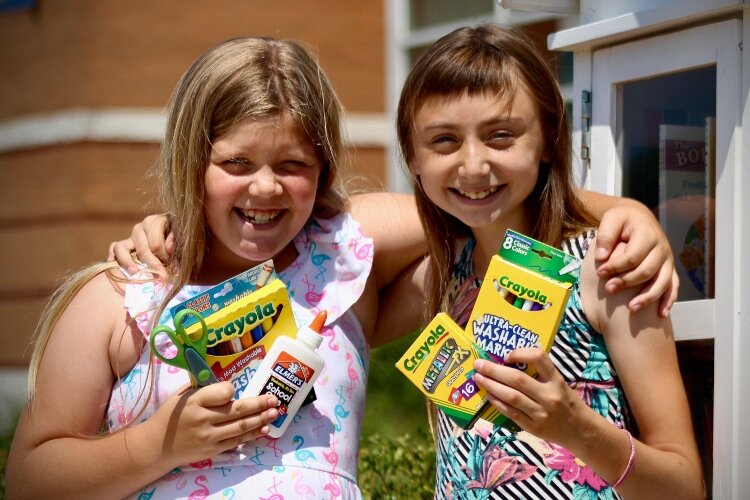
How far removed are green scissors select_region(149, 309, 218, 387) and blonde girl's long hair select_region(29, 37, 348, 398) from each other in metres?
0.20

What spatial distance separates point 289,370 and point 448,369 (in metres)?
0.32

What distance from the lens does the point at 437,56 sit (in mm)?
2287

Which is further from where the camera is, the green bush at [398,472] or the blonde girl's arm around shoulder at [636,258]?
the green bush at [398,472]

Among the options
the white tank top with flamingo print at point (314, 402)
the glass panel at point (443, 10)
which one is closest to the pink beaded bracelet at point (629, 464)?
the white tank top with flamingo print at point (314, 402)

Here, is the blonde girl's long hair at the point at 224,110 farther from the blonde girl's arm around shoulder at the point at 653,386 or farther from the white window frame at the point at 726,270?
the white window frame at the point at 726,270

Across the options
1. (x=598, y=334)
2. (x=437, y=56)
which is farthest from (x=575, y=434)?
(x=437, y=56)

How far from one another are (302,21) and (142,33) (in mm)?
1068

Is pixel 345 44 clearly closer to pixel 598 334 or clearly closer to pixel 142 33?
pixel 142 33

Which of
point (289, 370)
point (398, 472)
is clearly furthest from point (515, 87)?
point (398, 472)

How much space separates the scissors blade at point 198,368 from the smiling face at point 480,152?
0.57 m

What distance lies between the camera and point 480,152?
2.19 metres

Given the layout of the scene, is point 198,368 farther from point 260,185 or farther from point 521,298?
point 521,298

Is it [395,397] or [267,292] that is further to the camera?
[395,397]

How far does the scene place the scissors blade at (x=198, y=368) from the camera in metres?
2.14
